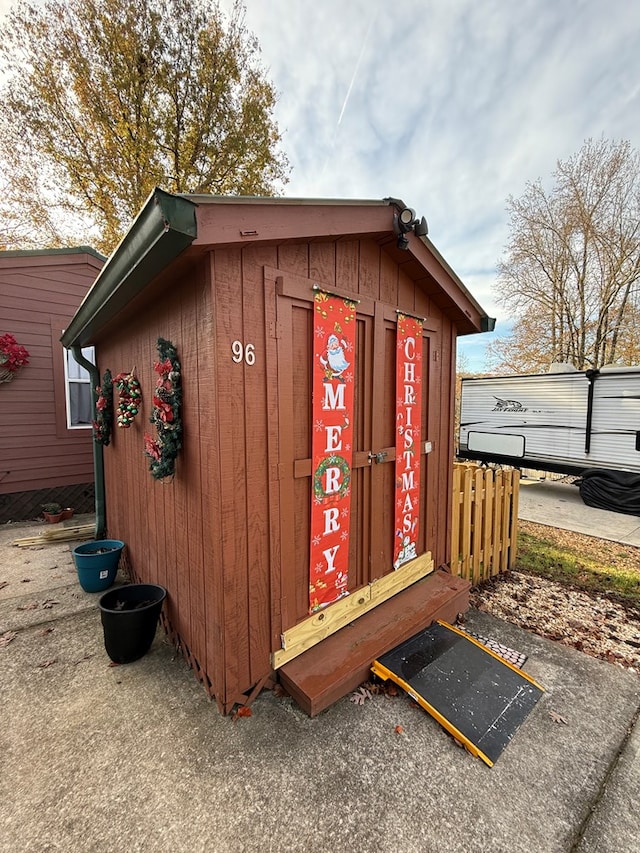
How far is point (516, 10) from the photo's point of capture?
218 inches

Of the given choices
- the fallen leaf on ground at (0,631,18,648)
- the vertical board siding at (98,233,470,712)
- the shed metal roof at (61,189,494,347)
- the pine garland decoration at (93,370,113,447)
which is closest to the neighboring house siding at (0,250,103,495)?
the pine garland decoration at (93,370,113,447)

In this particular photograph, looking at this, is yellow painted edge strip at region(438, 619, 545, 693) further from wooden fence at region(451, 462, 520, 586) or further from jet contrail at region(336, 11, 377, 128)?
jet contrail at region(336, 11, 377, 128)

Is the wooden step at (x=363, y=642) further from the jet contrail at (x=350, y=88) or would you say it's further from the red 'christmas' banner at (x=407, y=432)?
the jet contrail at (x=350, y=88)

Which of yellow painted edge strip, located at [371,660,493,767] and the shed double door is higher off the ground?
the shed double door

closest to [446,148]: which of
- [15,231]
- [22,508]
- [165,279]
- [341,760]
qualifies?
[165,279]

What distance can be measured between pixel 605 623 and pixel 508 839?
239 cm

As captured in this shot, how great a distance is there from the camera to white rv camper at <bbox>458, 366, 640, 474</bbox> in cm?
744

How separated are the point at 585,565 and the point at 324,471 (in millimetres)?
3998

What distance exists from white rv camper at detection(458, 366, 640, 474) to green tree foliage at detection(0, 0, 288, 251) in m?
9.80

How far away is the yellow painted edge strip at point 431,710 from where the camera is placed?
1.90 metres

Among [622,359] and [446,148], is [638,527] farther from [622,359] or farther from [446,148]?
[622,359]

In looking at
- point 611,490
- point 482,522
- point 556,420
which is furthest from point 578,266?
point 482,522

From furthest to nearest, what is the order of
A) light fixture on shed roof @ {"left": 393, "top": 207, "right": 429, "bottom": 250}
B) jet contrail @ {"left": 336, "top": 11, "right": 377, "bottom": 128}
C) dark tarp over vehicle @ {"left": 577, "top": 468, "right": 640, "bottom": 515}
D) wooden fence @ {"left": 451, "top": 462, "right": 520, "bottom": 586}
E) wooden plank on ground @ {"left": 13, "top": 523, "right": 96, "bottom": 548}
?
dark tarp over vehicle @ {"left": 577, "top": 468, "right": 640, "bottom": 515}, jet contrail @ {"left": 336, "top": 11, "right": 377, "bottom": 128}, wooden plank on ground @ {"left": 13, "top": 523, "right": 96, "bottom": 548}, wooden fence @ {"left": 451, "top": 462, "right": 520, "bottom": 586}, light fixture on shed roof @ {"left": 393, "top": 207, "right": 429, "bottom": 250}

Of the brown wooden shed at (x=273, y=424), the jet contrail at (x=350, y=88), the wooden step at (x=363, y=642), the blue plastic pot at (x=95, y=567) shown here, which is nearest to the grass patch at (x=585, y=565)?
the wooden step at (x=363, y=642)
